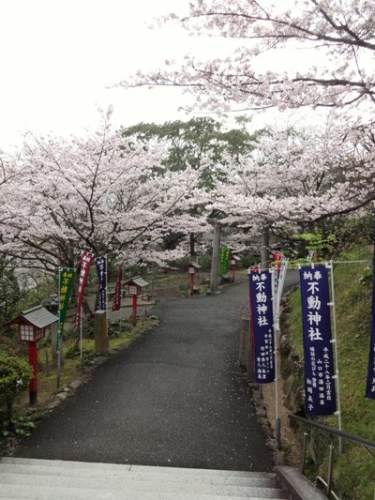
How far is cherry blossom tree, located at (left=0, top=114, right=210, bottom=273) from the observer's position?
35.6ft

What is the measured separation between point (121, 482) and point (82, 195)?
7554 millimetres

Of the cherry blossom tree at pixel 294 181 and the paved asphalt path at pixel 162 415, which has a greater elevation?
the cherry blossom tree at pixel 294 181

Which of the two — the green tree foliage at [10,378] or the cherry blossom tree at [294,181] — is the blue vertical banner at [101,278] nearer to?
the cherry blossom tree at [294,181]

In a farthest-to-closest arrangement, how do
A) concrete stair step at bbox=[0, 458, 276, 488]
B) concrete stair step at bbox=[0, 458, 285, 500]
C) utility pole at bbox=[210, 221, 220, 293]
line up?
utility pole at bbox=[210, 221, 220, 293] < concrete stair step at bbox=[0, 458, 276, 488] < concrete stair step at bbox=[0, 458, 285, 500]

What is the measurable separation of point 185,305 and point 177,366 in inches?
299

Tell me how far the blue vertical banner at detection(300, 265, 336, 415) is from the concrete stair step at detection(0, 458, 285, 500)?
3.98ft

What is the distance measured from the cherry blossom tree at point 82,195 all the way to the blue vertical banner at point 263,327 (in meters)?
5.96

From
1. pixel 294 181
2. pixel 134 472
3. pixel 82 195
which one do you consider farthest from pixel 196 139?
pixel 134 472

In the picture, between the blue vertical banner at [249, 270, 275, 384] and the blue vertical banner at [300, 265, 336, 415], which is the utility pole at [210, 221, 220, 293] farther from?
the blue vertical banner at [300, 265, 336, 415]

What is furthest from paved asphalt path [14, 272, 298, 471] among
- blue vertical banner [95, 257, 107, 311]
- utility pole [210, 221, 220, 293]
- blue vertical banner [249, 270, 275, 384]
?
utility pole [210, 221, 220, 293]

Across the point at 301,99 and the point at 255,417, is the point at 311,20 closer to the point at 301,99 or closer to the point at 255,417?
the point at 301,99

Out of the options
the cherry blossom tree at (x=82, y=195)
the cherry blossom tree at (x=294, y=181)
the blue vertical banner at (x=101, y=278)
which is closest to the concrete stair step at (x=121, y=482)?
the cherry blossom tree at (x=294, y=181)

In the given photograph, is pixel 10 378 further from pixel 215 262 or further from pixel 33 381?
pixel 215 262

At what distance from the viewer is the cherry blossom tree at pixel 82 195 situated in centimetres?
1085
